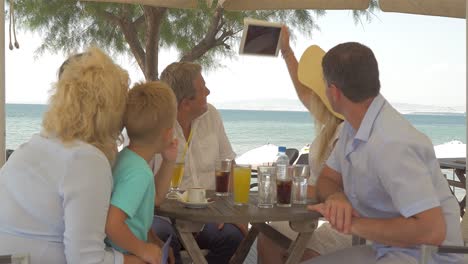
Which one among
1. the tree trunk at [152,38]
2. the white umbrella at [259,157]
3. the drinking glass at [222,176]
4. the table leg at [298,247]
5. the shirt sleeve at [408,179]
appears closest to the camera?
the shirt sleeve at [408,179]

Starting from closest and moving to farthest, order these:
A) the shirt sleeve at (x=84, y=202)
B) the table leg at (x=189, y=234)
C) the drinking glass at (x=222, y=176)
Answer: the shirt sleeve at (x=84, y=202)
the table leg at (x=189, y=234)
the drinking glass at (x=222, y=176)

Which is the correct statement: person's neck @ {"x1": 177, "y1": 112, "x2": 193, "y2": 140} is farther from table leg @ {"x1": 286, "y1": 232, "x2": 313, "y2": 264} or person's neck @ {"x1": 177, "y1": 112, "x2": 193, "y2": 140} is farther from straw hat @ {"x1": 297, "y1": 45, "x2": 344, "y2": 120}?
table leg @ {"x1": 286, "y1": 232, "x2": 313, "y2": 264}

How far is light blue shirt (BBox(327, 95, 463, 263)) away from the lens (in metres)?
1.95

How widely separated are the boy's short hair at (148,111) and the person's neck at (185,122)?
1164 millimetres

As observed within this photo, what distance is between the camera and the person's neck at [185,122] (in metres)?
3.36

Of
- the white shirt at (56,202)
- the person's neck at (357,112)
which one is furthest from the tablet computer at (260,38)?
the white shirt at (56,202)

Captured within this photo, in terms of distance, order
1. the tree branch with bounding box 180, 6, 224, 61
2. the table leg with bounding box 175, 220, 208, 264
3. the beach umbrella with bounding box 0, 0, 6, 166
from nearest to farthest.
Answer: the table leg with bounding box 175, 220, 208, 264 → the beach umbrella with bounding box 0, 0, 6, 166 → the tree branch with bounding box 180, 6, 224, 61

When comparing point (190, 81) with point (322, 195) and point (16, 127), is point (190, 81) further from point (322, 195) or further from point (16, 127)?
point (16, 127)

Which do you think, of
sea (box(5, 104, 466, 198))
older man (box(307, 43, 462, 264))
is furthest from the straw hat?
sea (box(5, 104, 466, 198))

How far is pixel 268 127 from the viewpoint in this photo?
4397 centimetres

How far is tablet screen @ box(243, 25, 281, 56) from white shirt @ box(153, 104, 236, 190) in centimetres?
62

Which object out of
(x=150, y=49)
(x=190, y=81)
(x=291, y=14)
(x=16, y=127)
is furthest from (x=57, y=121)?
(x=16, y=127)

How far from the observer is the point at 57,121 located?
1.88m

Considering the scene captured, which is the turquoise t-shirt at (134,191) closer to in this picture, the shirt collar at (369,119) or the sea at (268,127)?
the shirt collar at (369,119)
